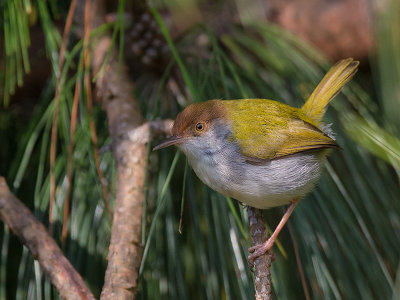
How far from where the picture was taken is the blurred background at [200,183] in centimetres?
183

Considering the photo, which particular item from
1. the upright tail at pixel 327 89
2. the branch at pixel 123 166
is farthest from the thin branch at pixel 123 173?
the upright tail at pixel 327 89

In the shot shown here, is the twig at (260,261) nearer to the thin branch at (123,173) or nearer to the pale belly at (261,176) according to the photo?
the pale belly at (261,176)

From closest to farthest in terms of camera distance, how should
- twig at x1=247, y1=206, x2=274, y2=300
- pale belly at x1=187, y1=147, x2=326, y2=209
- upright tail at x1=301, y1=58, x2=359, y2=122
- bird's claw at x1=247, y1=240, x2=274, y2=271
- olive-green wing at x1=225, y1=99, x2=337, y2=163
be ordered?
twig at x1=247, y1=206, x2=274, y2=300
bird's claw at x1=247, y1=240, x2=274, y2=271
pale belly at x1=187, y1=147, x2=326, y2=209
olive-green wing at x1=225, y1=99, x2=337, y2=163
upright tail at x1=301, y1=58, x2=359, y2=122

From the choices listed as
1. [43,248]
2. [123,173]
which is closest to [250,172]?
[123,173]

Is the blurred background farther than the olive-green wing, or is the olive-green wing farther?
the olive-green wing

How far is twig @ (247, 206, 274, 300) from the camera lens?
1.41 m

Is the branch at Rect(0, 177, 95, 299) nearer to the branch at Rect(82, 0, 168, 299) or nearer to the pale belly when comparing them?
the branch at Rect(82, 0, 168, 299)

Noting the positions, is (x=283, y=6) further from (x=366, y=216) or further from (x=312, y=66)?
(x=366, y=216)

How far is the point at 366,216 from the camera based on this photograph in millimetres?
2141

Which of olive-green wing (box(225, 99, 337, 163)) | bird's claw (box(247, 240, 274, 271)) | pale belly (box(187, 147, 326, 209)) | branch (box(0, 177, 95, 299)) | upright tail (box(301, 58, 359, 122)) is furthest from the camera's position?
upright tail (box(301, 58, 359, 122))

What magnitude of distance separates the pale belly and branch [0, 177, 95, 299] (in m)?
0.57

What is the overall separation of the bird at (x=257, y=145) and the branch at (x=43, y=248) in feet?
1.74

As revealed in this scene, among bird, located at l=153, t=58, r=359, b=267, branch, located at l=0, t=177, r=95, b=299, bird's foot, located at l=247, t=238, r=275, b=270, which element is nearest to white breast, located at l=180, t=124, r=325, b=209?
bird, located at l=153, t=58, r=359, b=267

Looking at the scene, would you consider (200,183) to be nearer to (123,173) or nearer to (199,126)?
(199,126)
